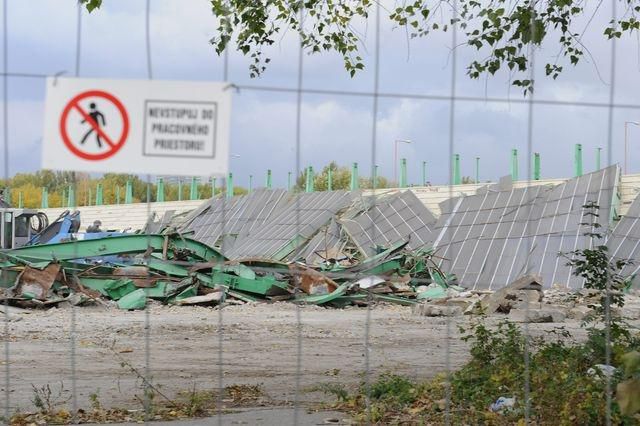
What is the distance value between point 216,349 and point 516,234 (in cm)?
1297

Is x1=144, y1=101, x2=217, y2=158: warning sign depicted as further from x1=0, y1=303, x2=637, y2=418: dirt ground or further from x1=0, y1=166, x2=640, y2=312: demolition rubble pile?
x1=0, y1=166, x2=640, y2=312: demolition rubble pile

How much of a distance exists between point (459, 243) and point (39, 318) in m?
12.0

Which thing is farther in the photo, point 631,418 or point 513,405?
point 513,405

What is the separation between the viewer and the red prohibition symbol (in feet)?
12.3

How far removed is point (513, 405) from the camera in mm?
5590

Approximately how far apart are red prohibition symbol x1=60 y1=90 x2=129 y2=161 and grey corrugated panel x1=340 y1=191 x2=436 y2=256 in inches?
861

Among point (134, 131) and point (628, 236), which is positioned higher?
point (134, 131)

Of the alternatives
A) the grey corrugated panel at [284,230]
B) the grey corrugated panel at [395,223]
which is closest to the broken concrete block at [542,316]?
the grey corrugated panel at [395,223]

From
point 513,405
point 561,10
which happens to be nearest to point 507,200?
point 561,10

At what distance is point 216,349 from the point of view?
12.0 meters

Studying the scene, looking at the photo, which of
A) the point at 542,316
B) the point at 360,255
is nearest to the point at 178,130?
the point at 542,316

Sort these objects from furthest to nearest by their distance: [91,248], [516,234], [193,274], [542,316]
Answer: [516,234] < [193,274] < [91,248] < [542,316]

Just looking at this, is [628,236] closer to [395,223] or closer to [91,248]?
[395,223]

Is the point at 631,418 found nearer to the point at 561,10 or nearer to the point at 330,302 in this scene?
the point at 561,10
